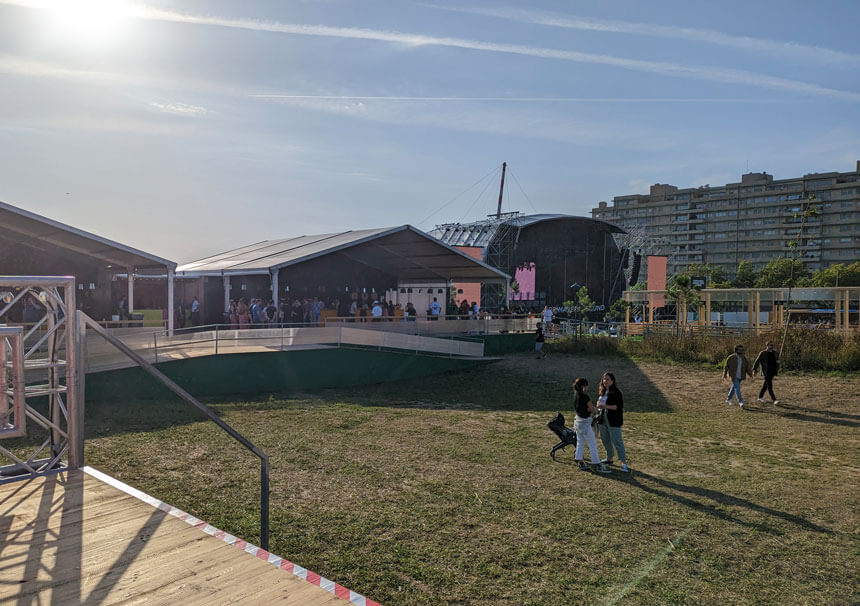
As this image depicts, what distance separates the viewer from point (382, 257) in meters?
31.1

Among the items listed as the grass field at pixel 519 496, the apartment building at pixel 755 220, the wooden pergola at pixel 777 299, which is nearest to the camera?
the grass field at pixel 519 496

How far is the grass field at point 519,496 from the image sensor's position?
589 centimetres

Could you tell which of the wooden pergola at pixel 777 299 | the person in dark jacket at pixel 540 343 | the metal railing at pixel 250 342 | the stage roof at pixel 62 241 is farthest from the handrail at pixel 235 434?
the wooden pergola at pixel 777 299

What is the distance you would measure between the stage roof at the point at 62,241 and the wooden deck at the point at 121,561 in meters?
15.0

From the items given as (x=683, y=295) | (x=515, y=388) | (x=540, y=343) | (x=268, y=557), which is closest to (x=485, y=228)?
(x=683, y=295)

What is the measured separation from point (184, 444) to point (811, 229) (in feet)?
401

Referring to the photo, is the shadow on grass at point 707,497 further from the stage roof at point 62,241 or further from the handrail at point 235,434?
the stage roof at point 62,241

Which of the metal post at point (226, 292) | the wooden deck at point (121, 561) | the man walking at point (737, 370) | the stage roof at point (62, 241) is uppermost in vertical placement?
the stage roof at point (62, 241)

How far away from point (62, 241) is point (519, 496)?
18.9 metres

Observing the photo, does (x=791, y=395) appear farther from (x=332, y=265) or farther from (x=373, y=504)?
(x=332, y=265)

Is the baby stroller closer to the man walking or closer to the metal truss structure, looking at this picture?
the metal truss structure

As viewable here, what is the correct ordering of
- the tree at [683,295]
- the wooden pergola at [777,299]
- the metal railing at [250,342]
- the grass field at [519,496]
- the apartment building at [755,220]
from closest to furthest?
the grass field at [519,496] → the metal railing at [250,342] → the wooden pergola at [777,299] → the tree at [683,295] → the apartment building at [755,220]

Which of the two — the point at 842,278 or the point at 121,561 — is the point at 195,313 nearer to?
the point at 121,561

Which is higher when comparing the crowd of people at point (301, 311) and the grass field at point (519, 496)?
the crowd of people at point (301, 311)
